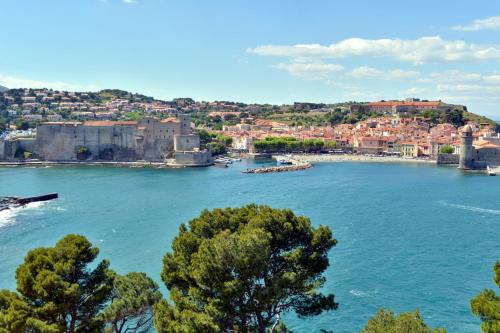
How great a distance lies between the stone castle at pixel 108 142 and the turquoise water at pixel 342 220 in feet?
18.1

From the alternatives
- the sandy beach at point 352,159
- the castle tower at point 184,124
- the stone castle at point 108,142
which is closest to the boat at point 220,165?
the stone castle at point 108,142

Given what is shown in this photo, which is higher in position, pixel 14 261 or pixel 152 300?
pixel 152 300

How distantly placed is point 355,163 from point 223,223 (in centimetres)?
3913

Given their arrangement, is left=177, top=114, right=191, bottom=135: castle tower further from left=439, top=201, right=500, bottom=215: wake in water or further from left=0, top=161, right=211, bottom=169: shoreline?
left=439, top=201, right=500, bottom=215: wake in water

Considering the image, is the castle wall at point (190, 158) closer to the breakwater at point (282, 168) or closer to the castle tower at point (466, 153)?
the breakwater at point (282, 168)

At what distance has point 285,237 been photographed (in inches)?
273

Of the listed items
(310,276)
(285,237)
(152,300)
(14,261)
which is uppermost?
(285,237)

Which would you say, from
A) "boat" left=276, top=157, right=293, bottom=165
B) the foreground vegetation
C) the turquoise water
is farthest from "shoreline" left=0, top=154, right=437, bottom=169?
the foreground vegetation

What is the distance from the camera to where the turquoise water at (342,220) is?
11.7 meters

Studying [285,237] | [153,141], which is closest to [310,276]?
[285,237]

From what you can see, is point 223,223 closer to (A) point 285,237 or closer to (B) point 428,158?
(A) point 285,237

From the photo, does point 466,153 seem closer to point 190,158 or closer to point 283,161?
point 283,161

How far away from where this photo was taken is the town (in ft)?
144

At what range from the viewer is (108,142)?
1766 inches
